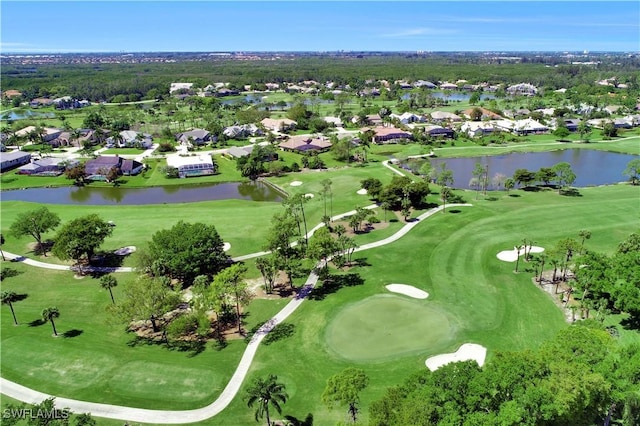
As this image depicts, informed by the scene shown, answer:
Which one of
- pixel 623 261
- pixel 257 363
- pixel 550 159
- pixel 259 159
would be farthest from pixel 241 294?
pixel 550 159

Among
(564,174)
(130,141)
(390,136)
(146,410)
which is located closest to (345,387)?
(146,410)

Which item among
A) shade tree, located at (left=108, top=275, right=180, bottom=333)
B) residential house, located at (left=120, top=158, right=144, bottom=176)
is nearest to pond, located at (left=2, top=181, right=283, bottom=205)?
residential house, located at (left=120, top=158, right=144, bottom=176)

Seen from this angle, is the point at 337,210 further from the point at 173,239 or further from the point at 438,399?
the point at 438,399

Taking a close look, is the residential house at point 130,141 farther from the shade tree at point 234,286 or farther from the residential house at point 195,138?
the shade tree at point 234,286

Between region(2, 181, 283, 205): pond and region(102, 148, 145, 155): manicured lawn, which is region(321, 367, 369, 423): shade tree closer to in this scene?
region(2, 181, 283, 205): pond

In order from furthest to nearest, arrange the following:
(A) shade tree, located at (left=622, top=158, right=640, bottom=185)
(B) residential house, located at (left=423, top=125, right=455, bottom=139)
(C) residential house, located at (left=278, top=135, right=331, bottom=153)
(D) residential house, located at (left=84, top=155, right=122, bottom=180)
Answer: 1. (B) residential house, located at (left=423, top=125, right=455, bottom=139)
2. (C) residential house, located at (left=278, top=135, right=331, bottom=153)
3. (D) residential house, located at (left=84, top=155, right=122, bottom=180)
4. (A) shade tree, located at (left=622, top=158, right=640, bottom=185)

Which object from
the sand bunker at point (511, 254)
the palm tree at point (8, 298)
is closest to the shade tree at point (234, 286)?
the palm tree at point (8, 298)
